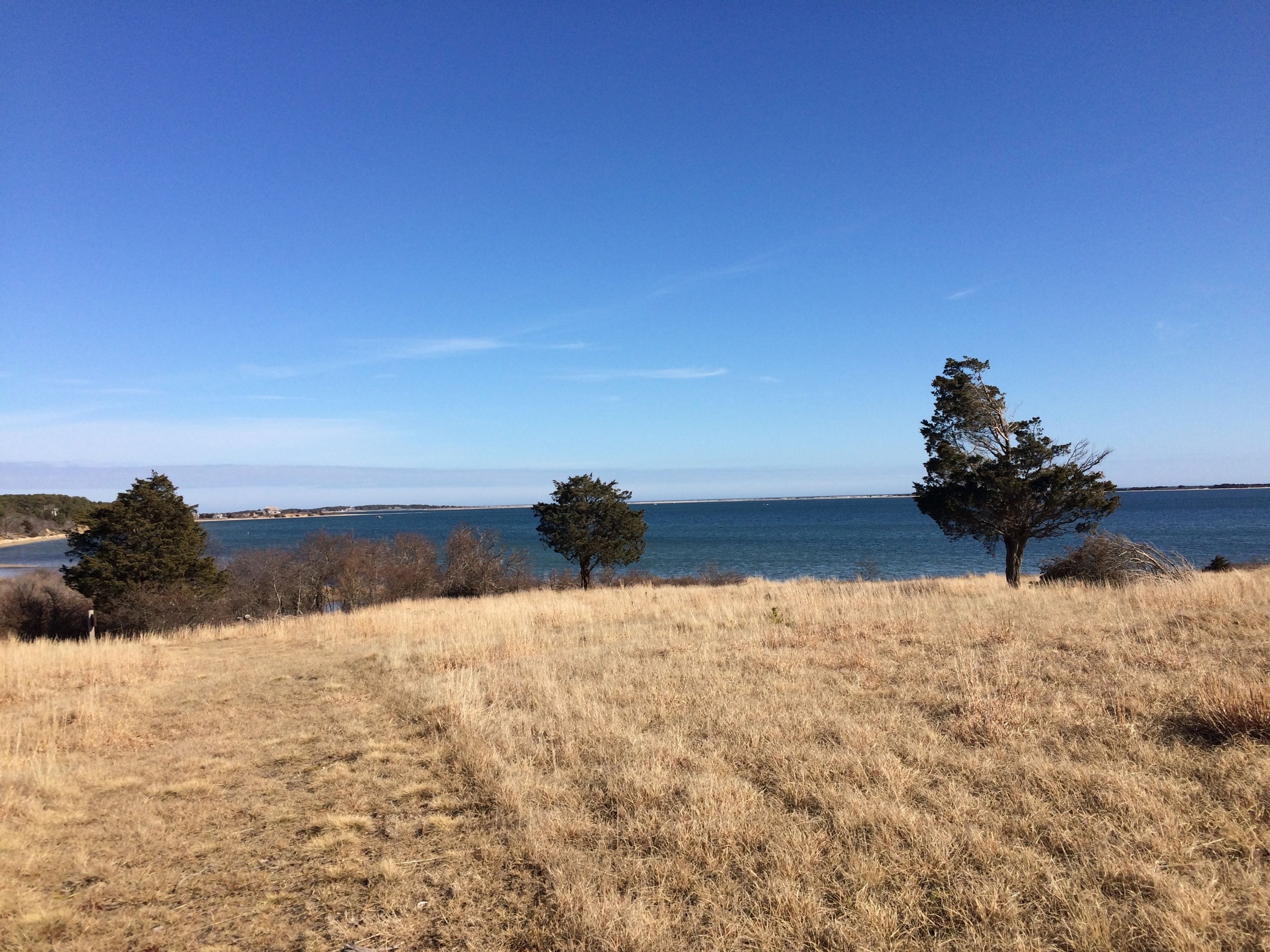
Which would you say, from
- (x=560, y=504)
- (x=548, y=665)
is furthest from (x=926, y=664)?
(x=560, y=504)

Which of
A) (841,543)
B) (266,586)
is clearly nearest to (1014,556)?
(266,586)

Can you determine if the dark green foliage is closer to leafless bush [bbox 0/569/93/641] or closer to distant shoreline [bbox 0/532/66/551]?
leafless bush [bbox 0/569/93/641]

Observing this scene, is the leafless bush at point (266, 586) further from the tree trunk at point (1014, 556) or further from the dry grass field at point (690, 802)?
the tree trunk at point (1014, 556)

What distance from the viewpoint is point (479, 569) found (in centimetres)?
3978

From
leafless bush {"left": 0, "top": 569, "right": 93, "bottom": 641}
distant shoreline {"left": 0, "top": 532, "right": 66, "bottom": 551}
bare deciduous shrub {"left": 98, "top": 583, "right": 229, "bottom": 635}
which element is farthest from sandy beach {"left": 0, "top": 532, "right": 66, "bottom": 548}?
bare deciduous shrub {"left": 98, "top": 583, "right": 229, "bottom": 635}

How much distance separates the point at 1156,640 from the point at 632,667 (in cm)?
733

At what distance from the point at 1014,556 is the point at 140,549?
30657 millimetres

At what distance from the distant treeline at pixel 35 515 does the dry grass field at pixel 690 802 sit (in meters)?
124

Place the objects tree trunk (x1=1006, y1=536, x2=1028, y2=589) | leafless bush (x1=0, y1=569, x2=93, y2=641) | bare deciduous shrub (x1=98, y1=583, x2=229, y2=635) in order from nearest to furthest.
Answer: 1. tree trunk (x1=1006, y1=536, x2=1028, y2=589)
2. bare deciduous shrub (x1=98, y1=583, x2=229, y2=635)
3. leafless bush (x1=0, y1=569, x2=93, y2=641)

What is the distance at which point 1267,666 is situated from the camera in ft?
23.8

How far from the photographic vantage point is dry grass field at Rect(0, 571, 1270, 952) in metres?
3.57

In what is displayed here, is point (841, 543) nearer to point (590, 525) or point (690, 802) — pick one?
point (590, 525)

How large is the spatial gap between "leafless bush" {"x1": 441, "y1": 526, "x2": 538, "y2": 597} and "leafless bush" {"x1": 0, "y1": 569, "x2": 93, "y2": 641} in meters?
16.4

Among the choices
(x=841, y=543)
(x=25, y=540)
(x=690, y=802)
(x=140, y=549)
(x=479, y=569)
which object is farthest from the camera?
(x=25, y=540)
